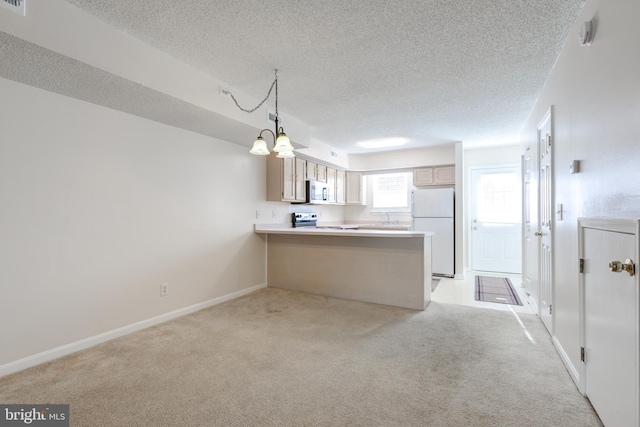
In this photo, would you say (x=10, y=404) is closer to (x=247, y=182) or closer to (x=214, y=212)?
(x=214, y=212)

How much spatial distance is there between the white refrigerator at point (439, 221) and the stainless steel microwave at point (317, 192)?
181cm

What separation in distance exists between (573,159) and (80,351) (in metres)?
4.23

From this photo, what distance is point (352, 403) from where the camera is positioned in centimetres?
185

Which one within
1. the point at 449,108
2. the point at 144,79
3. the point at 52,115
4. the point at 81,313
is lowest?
the point at 81,313

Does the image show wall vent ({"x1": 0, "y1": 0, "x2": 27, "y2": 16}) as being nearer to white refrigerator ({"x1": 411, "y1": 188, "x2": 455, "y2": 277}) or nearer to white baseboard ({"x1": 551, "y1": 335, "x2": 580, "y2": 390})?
white baseboard ({"x1": 551, "y1": 335, "x2": 580, "y2": 390})

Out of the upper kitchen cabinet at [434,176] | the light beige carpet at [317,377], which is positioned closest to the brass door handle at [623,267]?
the light beige carpet at [317,377]

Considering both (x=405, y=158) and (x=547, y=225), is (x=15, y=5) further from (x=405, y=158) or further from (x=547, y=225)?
(x=405, y=158)

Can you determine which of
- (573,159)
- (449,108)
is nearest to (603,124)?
(573,159)

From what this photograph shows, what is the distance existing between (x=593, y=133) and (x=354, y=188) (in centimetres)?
539

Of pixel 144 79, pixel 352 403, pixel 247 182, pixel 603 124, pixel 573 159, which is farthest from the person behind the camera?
pixel 247 182

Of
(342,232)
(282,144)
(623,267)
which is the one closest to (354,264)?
(342,232)

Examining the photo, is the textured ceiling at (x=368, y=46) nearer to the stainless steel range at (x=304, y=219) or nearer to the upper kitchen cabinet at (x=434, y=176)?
the upper kitchen cabinet at (x=434, y=176)

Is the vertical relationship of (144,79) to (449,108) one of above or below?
below

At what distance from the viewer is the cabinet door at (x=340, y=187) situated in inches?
260
